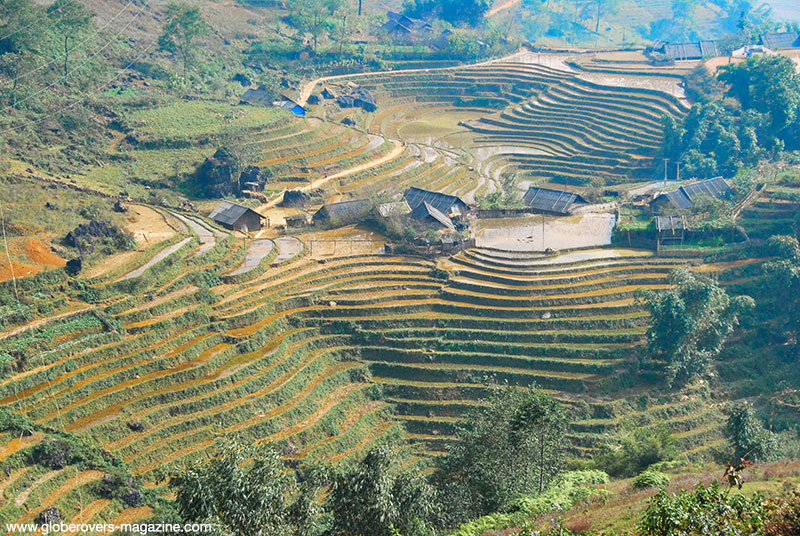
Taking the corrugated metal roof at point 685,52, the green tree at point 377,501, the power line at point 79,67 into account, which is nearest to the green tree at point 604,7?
the corrugated metal roof at point 685,52

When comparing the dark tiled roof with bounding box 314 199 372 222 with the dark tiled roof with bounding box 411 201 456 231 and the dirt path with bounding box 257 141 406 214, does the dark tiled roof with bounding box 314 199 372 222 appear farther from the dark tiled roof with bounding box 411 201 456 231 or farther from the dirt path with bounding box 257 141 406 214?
the dirt path with bounding box 257 141 406 214

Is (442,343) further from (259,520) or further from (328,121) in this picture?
(328,121)

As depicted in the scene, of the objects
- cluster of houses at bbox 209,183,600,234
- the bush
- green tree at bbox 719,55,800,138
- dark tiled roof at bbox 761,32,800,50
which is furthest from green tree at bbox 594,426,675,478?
dark tiled roof at bbox 761,32,800,50

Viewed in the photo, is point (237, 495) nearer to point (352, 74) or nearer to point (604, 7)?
point (352, 74)

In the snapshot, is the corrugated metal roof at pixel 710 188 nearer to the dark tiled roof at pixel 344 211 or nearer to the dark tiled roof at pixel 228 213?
the dark tiled roof at pixel 344 211

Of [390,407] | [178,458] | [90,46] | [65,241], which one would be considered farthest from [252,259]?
[90,46]

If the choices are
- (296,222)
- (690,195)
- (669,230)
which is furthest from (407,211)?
(690,195)
